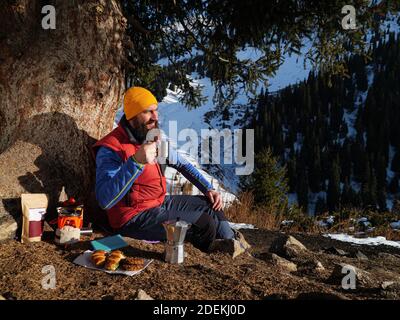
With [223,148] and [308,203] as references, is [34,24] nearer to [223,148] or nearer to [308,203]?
[308,203]

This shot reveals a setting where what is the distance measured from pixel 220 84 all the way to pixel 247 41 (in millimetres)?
1333

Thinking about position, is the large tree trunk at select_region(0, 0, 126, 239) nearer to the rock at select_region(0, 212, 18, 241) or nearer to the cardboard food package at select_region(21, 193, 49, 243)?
the cardboard food package at select_region(21, 193, 49, 243)

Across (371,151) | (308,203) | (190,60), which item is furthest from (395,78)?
(190,60)

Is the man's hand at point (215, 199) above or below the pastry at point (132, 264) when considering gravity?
above

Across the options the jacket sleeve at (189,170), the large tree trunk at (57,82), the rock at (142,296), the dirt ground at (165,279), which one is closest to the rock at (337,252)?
the dirt ground at (165,279)

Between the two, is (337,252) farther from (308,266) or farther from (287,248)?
(308,266)

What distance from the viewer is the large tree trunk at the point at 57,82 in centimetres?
421

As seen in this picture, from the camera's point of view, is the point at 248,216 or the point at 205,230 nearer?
the point at 205,230

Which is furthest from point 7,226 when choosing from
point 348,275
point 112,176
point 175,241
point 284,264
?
point 348,275

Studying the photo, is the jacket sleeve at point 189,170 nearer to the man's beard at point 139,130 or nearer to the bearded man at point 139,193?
Answer: the bearded man at point 139,193

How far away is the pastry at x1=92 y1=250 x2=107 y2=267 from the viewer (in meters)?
3.16

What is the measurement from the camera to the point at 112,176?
3.61m

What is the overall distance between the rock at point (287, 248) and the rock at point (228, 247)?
2.47ft

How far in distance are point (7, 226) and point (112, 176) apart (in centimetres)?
104
